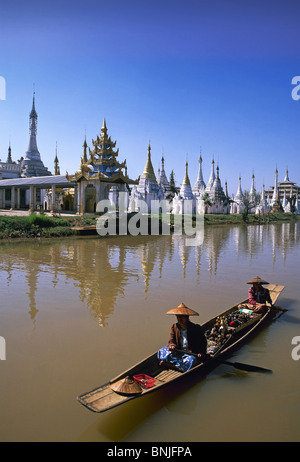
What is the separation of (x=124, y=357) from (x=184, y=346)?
1.17 m

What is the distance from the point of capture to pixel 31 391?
190 inches

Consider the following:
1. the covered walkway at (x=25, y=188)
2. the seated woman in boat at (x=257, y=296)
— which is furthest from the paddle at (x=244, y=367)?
the covered walkway at (x=25, y=188)

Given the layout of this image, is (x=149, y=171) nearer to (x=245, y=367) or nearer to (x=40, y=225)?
(x=40, y=225)

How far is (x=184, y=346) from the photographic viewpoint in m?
5.39

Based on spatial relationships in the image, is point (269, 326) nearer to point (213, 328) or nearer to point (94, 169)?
point (213, 328)

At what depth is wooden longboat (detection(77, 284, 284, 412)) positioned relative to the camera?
161 inches

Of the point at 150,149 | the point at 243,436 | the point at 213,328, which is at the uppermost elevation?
the point at 150,149

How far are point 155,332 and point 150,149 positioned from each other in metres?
39.0

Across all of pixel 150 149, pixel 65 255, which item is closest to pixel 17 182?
pixel 150 149

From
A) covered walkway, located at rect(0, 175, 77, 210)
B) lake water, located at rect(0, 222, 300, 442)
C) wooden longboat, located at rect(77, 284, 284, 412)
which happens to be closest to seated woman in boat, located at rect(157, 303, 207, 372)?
wooden longboat, located at rect(77, 284, 284, 412)

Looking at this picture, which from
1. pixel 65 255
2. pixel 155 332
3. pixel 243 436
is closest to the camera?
pixel 243 436

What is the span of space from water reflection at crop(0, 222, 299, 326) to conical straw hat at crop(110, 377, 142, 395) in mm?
3109

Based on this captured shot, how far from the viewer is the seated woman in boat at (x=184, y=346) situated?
513cm
